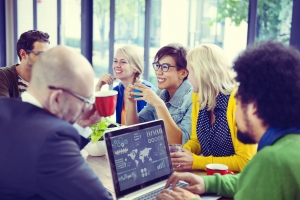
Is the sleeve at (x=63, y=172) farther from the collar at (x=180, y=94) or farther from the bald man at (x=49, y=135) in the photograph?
the collar at (x=180, y=94)

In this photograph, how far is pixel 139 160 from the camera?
4.66 feet

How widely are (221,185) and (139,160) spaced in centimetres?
34

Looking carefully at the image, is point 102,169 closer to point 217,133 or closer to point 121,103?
point 217,133

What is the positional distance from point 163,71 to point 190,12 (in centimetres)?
180

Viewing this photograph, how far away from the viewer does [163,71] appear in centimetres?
244

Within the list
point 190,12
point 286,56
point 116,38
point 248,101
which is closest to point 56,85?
point 248,101

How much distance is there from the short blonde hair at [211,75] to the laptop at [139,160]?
474 mm

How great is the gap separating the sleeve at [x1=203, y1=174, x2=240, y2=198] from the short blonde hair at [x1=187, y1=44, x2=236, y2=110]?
1.78ft

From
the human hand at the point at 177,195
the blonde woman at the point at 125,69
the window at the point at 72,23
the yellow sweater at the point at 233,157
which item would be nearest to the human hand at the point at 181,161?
the yellow sweater at the point at 233,157

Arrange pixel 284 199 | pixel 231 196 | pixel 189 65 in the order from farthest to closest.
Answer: pixel 189 65 < pixel 231 196 < pixel 284 199

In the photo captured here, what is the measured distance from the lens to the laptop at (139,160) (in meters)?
1.34

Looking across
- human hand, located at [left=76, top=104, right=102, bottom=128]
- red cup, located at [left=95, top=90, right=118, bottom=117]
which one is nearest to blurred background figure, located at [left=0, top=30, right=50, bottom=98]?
red cup, located at [left=95, top=90, right=118, bottom=117]

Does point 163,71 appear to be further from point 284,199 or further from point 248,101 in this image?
point 284,199

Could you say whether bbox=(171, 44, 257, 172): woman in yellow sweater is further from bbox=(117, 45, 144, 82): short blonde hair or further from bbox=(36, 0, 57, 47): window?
bbox=(36, 0, 57, 47): window
